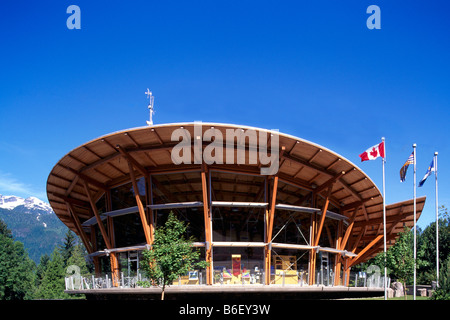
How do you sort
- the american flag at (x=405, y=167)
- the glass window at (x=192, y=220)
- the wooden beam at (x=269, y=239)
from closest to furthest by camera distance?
the wooden beam at (x=269, y=239)
the glass window at (x=192, y=220)
the american flag at (x=405, y=167)

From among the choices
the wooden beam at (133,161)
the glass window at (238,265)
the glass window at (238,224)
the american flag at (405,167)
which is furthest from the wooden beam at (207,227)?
the american flag at (405,167)

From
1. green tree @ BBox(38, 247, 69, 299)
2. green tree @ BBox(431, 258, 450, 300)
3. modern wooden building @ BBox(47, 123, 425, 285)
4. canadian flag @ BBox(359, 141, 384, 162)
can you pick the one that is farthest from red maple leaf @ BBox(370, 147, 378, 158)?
green tree @ BBox(38, 247, 69, 299)

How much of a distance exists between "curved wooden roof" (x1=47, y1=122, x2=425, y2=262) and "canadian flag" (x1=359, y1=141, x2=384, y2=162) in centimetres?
122

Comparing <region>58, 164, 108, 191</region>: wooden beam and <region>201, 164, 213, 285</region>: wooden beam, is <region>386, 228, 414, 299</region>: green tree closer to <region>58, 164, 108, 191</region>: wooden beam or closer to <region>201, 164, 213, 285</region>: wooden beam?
<region>201, 164, 213, 285</region>: wooden beam

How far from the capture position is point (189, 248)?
24172mm

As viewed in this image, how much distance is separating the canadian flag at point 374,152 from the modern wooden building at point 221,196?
135 cm

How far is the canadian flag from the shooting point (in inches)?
1179

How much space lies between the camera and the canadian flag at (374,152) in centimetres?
2995

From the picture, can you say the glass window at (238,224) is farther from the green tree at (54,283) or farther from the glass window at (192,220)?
the green tree at (54,283)

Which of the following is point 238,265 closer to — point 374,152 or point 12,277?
point 374,152
